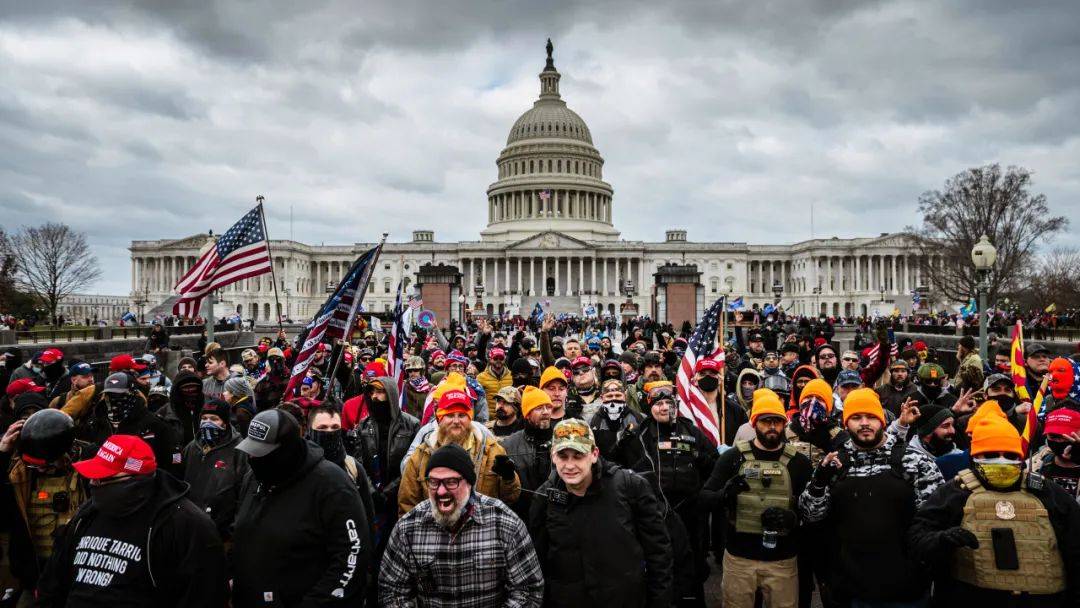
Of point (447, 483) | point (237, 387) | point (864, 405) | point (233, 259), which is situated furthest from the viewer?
point (233, 259)

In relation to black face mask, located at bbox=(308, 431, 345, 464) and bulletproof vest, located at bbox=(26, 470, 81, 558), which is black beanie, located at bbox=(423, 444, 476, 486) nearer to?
black face mask, located at bbox=(308, 431, 345, 464)

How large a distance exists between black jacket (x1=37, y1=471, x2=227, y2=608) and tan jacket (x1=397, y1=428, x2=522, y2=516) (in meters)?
1.42

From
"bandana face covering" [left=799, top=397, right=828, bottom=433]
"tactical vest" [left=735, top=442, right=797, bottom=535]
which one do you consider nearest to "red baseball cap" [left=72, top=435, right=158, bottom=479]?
"tactical vest" [left=735, top=442, right=797, bottom=535]

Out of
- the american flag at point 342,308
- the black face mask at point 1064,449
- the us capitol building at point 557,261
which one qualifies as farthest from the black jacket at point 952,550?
the us capitol building at point 557,261

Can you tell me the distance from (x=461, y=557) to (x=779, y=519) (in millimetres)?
2055

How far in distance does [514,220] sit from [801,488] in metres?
111

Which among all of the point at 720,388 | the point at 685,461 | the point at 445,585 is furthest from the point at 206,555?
the point at 720,388

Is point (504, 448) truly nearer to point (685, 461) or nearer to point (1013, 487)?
point (685, 461)

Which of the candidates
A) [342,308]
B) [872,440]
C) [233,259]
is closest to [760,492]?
[872,440]

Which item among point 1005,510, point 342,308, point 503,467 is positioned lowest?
point 1005,510

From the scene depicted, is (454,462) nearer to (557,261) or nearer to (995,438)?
(995,438)

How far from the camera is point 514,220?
4537 inches

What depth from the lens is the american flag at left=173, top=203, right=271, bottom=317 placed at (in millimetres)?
12750

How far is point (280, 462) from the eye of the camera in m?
4.09
